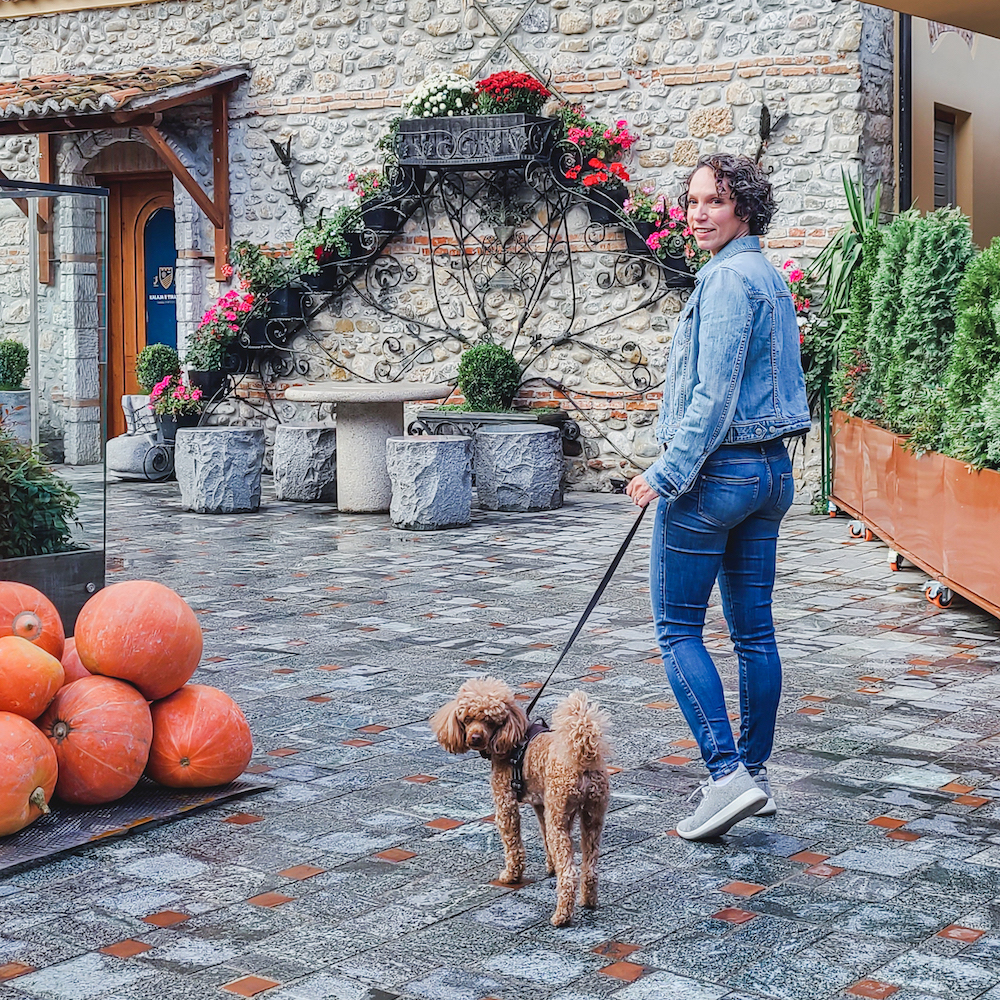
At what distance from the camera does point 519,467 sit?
34.2 ft

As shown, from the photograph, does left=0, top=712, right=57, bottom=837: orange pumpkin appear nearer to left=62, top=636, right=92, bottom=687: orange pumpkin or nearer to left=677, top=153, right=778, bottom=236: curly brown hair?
left=62, top=636, right=92, bottom=687: orange pumpkin

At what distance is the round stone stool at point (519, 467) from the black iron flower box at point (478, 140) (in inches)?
93.7

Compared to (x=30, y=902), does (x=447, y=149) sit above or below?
above

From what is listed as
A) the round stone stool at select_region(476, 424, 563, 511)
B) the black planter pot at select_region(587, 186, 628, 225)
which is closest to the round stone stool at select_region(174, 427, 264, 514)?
the round stone stool at select_region(476, 424, 563, 511)

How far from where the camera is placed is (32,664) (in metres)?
3.77

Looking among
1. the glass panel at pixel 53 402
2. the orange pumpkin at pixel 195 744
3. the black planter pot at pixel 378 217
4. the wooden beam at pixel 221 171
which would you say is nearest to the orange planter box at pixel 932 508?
the orange pumpkin at pixel 195 744

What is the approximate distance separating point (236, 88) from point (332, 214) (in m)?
1.59

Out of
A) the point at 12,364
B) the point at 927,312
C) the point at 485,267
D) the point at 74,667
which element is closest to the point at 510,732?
the point at 74,667

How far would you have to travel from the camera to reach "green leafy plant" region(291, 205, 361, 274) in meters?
12.3

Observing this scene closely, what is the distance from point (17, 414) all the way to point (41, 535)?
0.44 metres

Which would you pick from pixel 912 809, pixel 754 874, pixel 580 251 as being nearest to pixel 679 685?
pixel 754 874

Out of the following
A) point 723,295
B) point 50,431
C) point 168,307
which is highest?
point 168,307

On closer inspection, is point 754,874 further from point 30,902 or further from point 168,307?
point 168,307

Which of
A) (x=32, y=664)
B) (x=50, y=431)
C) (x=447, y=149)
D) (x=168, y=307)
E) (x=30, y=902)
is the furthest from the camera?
(x=168, y=307)
